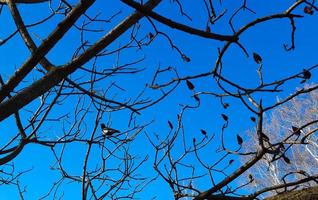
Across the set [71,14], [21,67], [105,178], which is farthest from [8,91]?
[105,178]

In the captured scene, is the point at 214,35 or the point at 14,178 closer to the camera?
the point at 214,35

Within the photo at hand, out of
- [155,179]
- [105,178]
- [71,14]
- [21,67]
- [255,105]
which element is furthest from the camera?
[155,179]

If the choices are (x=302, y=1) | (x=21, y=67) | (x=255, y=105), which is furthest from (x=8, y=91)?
(x=302, y=1)

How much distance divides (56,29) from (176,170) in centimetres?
131

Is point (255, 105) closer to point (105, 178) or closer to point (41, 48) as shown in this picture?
point (41, 48)

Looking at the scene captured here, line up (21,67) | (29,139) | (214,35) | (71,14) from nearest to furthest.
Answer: (214,35) → (71,14) → (21,67) → (29,139)

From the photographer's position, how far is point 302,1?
118 centimetres

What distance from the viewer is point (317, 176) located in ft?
4.50

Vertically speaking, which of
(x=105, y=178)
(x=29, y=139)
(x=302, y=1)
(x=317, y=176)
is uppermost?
(x=105, y=178)

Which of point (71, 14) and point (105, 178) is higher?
point (105, 178)

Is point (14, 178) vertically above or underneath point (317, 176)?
above

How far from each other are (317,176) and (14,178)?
2756mm

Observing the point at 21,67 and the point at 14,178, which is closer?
the point at 21,67

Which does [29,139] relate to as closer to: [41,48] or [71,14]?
[41,48]
